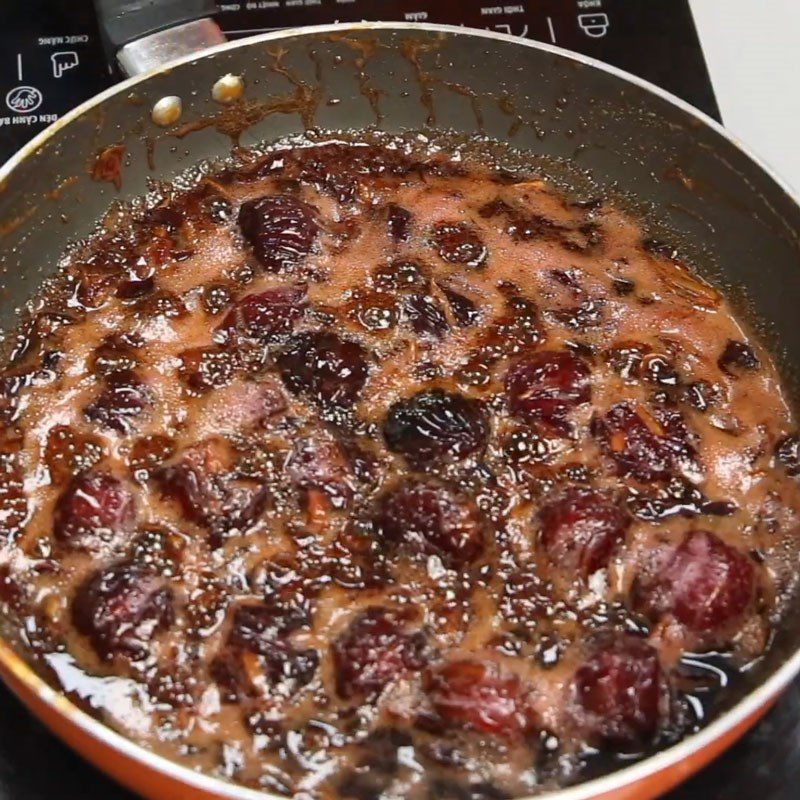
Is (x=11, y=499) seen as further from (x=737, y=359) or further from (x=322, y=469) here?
(x=737, y=359)

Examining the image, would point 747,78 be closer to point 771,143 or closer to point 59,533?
point 771,143

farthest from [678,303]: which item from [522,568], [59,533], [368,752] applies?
[59,533]

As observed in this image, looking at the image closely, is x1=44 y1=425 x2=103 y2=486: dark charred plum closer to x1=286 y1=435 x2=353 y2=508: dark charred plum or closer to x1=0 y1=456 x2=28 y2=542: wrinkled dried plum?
x1=0 y1=456 x2=28 y2=542: wrinkled dried plum

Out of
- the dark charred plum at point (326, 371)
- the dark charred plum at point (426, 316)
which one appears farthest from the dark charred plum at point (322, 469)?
the dark charred plum at point (426, 316)

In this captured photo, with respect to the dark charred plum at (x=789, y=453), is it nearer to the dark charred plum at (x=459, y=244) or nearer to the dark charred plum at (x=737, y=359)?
the dark charred plum at (x=737, y=359)

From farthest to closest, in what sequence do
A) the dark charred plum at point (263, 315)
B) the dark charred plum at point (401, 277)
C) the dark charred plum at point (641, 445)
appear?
the dark charred plum at point (401, 277) < the dark charred plum at point (263, 315) < the dark charred plum at point (641, 445)

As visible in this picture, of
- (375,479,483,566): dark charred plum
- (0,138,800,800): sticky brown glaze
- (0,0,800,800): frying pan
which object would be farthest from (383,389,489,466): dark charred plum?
(0,0,800,800): frying pan
